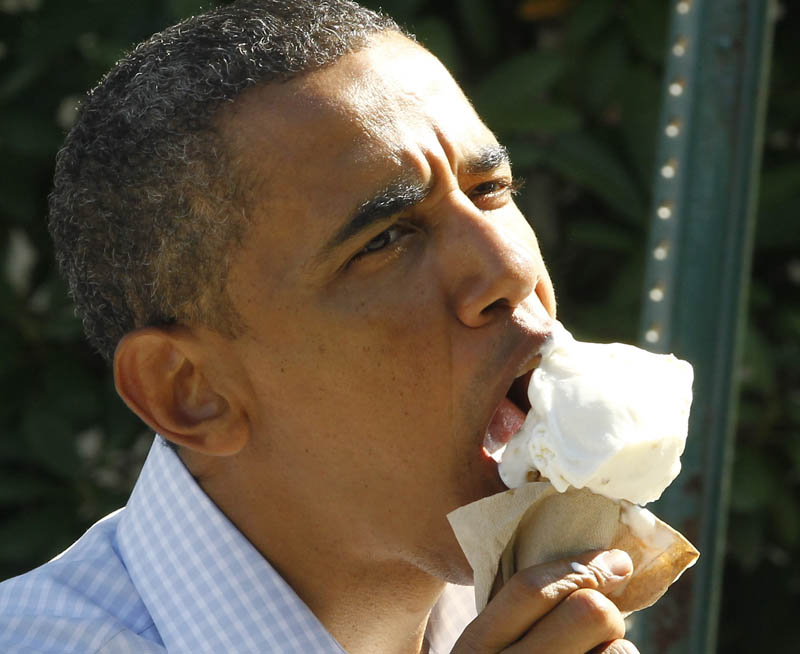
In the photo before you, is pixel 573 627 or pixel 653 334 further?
pixel 653 334

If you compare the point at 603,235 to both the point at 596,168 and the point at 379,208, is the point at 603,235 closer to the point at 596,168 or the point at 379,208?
the point at 596,168

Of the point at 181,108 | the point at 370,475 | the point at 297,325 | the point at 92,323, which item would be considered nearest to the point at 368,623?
the point at 370,475

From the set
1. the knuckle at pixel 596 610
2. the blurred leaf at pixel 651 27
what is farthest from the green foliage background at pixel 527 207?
the knuckle at pixel 596 610

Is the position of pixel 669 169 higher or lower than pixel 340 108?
lower

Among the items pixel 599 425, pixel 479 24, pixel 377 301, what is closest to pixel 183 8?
pixel 479 24

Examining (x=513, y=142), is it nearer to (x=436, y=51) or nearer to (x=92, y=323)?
(x=436, y=51)

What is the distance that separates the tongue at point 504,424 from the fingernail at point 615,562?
20cm

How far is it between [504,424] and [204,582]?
1.58 ft

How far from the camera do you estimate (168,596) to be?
1852 millimetres

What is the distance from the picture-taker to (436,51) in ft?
10.8

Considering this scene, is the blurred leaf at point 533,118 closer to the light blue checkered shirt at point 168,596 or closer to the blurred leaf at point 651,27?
the blurred leaf at point 651,27

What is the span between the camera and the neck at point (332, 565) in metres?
1.84

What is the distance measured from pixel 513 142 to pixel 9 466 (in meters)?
1.65

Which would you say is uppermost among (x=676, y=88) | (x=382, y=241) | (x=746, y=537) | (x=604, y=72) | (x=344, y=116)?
(x=344, y=116)
